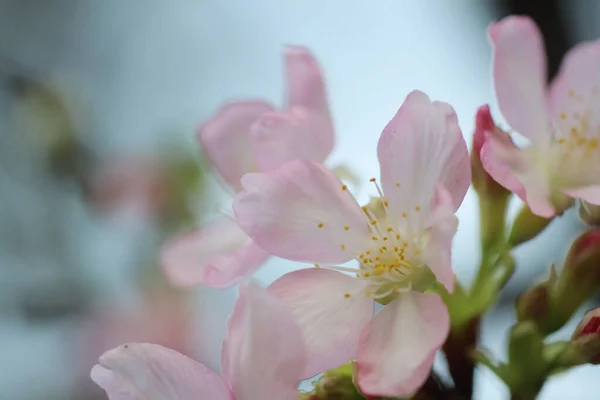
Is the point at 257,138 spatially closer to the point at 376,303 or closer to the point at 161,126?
the point at 376,303

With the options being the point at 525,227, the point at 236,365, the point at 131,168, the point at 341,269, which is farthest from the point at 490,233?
the point at 131,168

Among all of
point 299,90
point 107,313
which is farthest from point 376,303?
point 107,313

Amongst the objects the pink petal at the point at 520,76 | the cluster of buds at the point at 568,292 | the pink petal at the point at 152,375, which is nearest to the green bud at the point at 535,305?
the cluster of buds at the point at 568,292

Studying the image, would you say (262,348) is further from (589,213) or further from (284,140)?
(589,213)

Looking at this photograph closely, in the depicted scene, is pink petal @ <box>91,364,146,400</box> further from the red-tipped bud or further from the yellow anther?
the red-tipped bud

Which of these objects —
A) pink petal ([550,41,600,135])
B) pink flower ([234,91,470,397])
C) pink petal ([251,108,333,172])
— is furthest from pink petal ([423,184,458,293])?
pink petal ([550,41,600,135])

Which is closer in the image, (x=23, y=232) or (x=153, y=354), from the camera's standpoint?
(x=153, y=354)

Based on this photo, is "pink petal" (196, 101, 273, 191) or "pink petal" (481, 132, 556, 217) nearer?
"pink petal" (481, 132, 556, 217)

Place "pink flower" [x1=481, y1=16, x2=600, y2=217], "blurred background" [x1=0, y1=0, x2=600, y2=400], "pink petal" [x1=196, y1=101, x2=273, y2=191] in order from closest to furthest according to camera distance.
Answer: "pink flower" [x1=481, y1=16, x2=600, y2=217], "pink petal" [x1=196, y1=101, x2=273, y2=191], "blurred background" [x1=0, y1=0, x2=600, y2=400]
